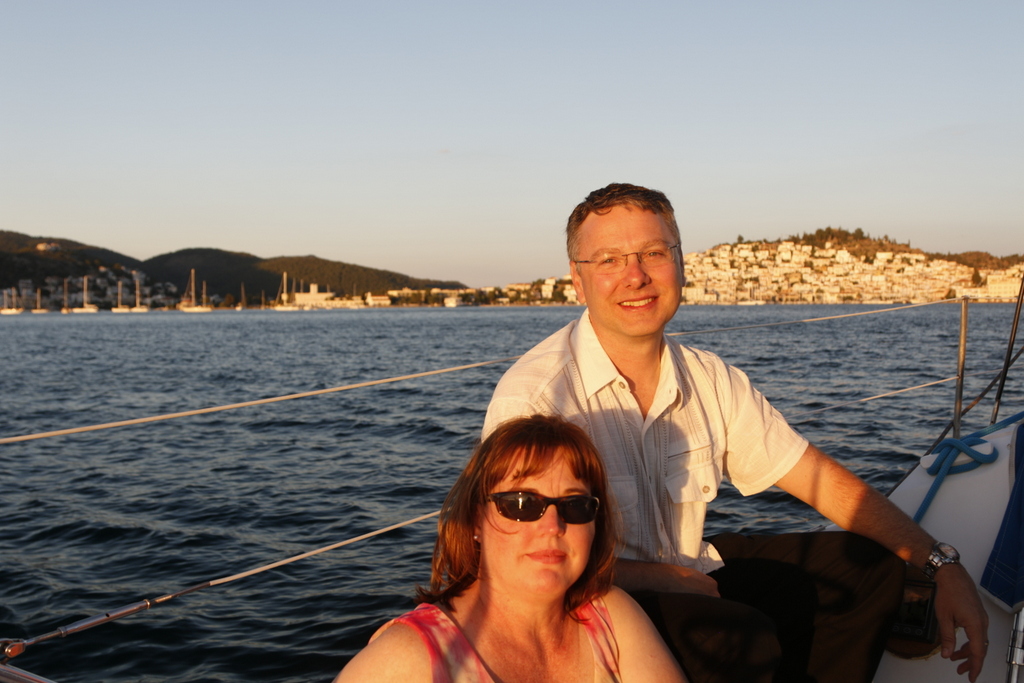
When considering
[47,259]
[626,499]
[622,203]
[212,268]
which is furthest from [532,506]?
[212,268]

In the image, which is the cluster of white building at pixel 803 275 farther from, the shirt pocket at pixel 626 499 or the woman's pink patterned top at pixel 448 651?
the woman's pink patterned top at pixel 448 651

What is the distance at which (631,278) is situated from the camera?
5.81ft

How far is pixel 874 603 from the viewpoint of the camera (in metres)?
1.73

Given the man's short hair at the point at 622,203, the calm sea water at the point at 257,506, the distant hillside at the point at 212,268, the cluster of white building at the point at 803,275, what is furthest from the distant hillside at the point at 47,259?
the man's short hair at the point at 622,203

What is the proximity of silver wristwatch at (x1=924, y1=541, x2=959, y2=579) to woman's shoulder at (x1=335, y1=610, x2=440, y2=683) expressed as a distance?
122 cm

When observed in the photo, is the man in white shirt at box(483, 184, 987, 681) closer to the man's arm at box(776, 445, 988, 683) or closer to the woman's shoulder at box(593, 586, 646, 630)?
the man's arm at box(776, 445, 988, 683)

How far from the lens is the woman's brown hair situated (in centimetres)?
136

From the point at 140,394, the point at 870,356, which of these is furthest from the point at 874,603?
the point at 870,356

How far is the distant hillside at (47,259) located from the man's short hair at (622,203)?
4675 inches

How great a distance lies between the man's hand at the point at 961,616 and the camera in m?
1.69

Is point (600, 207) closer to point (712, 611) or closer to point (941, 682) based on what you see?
point (712, 611)

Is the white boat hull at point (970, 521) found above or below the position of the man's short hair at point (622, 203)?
below

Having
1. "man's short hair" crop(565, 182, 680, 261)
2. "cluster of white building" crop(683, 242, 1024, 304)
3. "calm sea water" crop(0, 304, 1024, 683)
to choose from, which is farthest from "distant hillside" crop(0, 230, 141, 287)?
"man's short hair" crop(565, 182, 680, 261)

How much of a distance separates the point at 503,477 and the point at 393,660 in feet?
1.17
